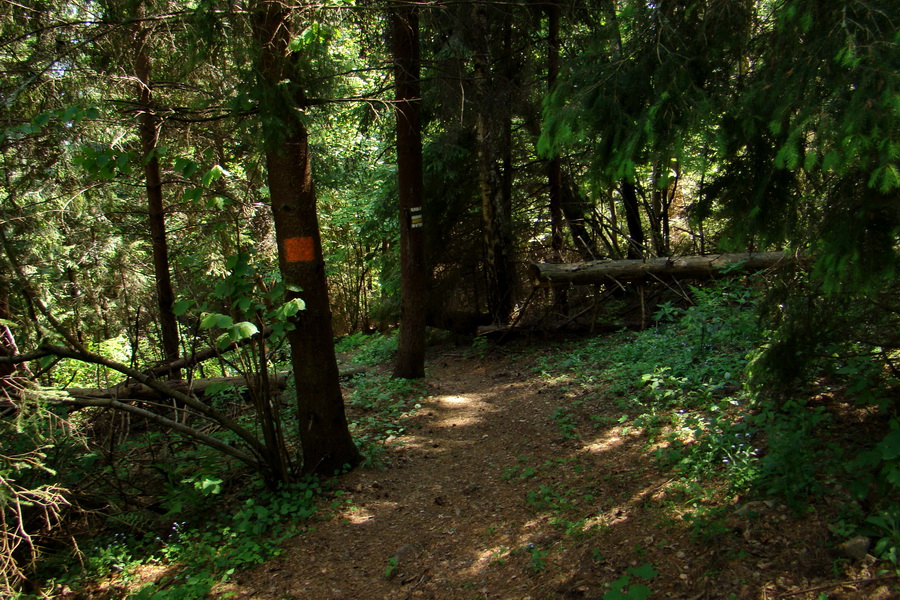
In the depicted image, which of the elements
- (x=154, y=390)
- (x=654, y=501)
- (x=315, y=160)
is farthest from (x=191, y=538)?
(x=315, y=160)

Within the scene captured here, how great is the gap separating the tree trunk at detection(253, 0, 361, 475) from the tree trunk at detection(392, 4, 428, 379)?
3.24 m

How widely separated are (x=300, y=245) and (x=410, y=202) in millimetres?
3804

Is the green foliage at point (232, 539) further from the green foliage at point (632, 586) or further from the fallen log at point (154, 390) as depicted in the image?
the green foliage at point (632, 586)

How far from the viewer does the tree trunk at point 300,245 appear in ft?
15.2

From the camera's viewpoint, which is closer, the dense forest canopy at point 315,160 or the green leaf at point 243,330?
the dense forest canopy at point 315,160

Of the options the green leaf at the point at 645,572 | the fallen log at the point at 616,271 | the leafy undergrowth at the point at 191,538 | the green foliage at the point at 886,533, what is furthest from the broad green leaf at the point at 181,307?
the fallen log at the point at 616,271

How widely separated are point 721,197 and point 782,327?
3.42 ft

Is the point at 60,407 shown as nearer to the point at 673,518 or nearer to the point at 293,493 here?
the point at 293,493

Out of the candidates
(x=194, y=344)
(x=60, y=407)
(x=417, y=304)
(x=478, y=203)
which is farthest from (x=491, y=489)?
(x=478, y=203)

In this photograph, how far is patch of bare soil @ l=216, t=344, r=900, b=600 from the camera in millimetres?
3004

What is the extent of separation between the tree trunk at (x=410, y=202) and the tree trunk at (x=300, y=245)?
3236 millimetres

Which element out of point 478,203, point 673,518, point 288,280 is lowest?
point 673,518

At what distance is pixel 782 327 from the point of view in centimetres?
377

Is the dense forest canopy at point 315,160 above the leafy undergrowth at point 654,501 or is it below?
above
